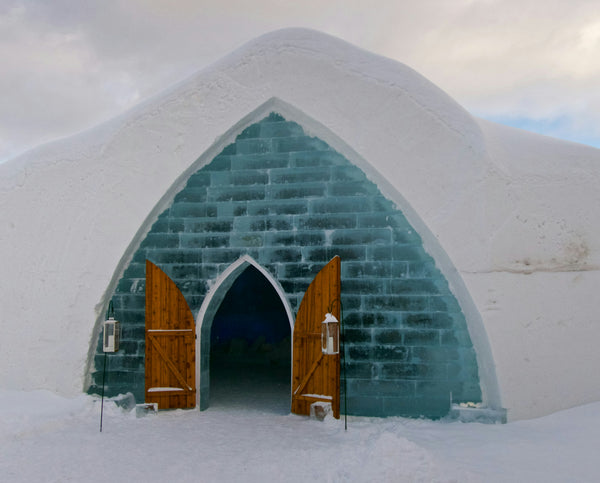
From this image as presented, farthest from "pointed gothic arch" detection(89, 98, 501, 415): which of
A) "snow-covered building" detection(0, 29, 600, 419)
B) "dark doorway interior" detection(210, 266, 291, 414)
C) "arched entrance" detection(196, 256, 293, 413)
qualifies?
"dark doorway interior" detection(210, 266, 291, 414)

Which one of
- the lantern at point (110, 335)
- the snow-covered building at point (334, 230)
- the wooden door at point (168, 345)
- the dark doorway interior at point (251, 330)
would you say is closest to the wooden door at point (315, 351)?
the snow-covered building at point (334, 230)

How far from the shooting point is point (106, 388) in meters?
6.45

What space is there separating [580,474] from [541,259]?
7.96 feet

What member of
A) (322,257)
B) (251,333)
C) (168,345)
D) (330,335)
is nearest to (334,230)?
(322,257)

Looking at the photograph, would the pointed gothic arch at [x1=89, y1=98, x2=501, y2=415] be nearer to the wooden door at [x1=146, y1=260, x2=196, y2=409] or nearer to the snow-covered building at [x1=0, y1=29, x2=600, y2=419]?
the snow-covered building at [x1=0, y1=29, x2=600, y2=419]

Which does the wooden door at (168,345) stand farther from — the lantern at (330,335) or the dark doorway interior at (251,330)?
the dark doorway interior at (251,330)

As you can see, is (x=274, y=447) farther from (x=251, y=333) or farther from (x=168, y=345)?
(x=251, y=333)

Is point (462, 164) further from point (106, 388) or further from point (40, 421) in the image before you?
point (40, 421)

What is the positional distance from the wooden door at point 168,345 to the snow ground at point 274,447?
0.26 metres

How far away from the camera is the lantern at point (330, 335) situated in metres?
5.37

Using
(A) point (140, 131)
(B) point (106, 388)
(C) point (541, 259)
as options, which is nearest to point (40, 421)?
(B) point (106, 388)

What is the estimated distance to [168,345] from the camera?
625 cm

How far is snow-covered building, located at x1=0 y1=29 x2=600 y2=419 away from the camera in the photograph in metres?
5.69

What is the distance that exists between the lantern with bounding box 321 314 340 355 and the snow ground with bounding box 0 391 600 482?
91 cm
